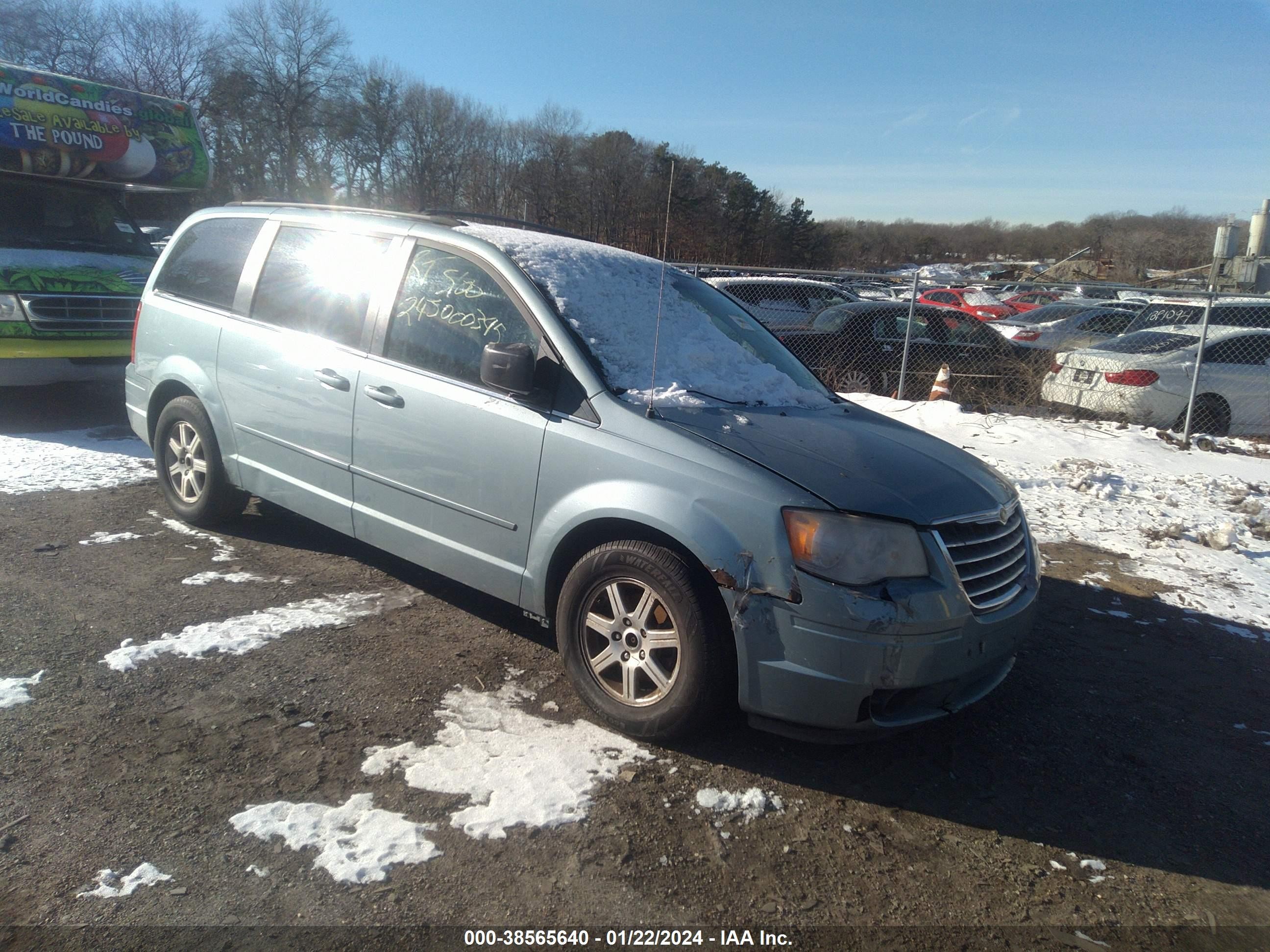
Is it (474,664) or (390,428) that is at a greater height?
(390,428)

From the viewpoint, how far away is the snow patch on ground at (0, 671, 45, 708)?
324 cm

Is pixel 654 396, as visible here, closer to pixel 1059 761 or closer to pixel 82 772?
pixel 1059 761

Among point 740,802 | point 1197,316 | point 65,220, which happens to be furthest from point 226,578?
point 1197,316

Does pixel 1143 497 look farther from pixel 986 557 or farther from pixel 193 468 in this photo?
pixel 193 468

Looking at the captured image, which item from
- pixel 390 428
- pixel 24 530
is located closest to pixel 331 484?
pixel 390 428

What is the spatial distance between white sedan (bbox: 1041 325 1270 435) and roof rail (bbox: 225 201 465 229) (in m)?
8.50

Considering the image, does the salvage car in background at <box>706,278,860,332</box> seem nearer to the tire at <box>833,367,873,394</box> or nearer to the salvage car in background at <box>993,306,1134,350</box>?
the tire at <box>833,367,873,394</box>

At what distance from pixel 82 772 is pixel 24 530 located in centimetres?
282

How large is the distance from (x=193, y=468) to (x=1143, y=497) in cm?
717

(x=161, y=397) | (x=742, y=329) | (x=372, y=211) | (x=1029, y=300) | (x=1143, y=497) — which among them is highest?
(x=1029, y=300)

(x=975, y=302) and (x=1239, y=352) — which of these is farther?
(x=975, y=302)

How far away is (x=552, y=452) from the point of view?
3480mm

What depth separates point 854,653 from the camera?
2908 mm

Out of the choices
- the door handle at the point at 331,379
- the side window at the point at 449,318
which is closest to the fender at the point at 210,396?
the door handle at the point at 331,379
